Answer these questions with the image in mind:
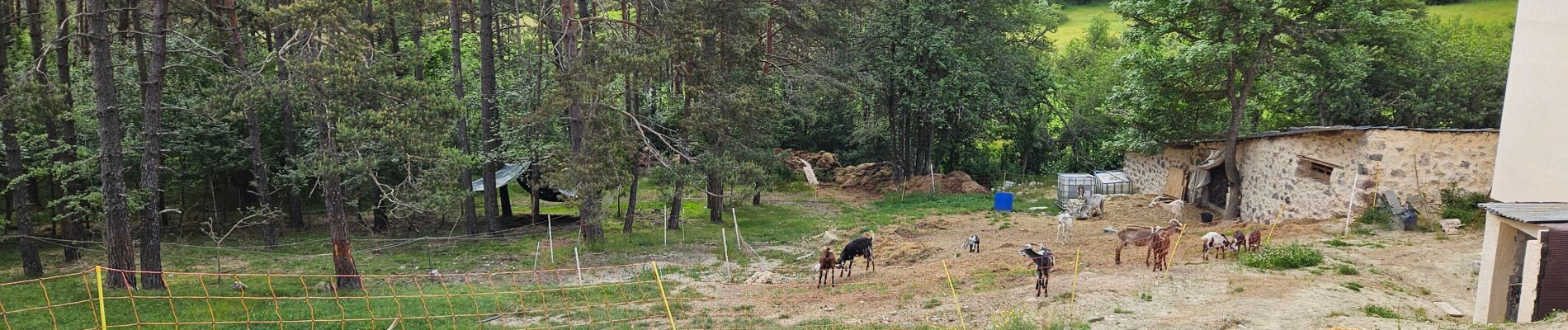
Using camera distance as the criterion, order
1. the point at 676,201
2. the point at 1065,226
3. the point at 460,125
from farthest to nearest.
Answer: the point at 676,201 → the point at 460,125 → the point at 1065,226

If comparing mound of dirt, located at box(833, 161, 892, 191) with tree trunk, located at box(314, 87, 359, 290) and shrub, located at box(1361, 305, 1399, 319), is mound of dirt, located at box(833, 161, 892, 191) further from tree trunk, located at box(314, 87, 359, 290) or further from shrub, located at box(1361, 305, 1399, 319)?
shrub, located at box(1361, 305, 1399, 319)

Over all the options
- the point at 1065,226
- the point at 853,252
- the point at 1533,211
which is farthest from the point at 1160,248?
the point at 853,252

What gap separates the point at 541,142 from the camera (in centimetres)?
2417

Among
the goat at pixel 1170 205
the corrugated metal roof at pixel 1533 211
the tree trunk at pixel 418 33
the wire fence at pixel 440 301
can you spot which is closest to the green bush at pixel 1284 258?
the corrugated metal roof at pixel 1533 211

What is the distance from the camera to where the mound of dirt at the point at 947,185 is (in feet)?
110

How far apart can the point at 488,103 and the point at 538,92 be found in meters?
1.32

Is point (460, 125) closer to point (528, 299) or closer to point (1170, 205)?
point (528, 299)

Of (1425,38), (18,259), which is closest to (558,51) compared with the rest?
(18,259)

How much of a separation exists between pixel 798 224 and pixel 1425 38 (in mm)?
19654

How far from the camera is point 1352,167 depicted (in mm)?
18438

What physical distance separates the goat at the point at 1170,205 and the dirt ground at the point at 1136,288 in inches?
144

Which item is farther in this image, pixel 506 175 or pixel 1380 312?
pixel 506 175

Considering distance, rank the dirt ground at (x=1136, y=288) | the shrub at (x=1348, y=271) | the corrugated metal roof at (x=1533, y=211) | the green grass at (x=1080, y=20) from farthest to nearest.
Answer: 1. the green grass at (x=1080, y=20)
2. the shrub at (x=1348, y=271)
3. the dirt ground at (x=1136, y=288)
4. the corrugated metal roof at (x=1533, y=211)

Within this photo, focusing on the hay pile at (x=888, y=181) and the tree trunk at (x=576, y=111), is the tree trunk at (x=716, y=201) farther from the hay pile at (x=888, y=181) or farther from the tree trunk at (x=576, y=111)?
the hay pile at (x=888, y=181)
